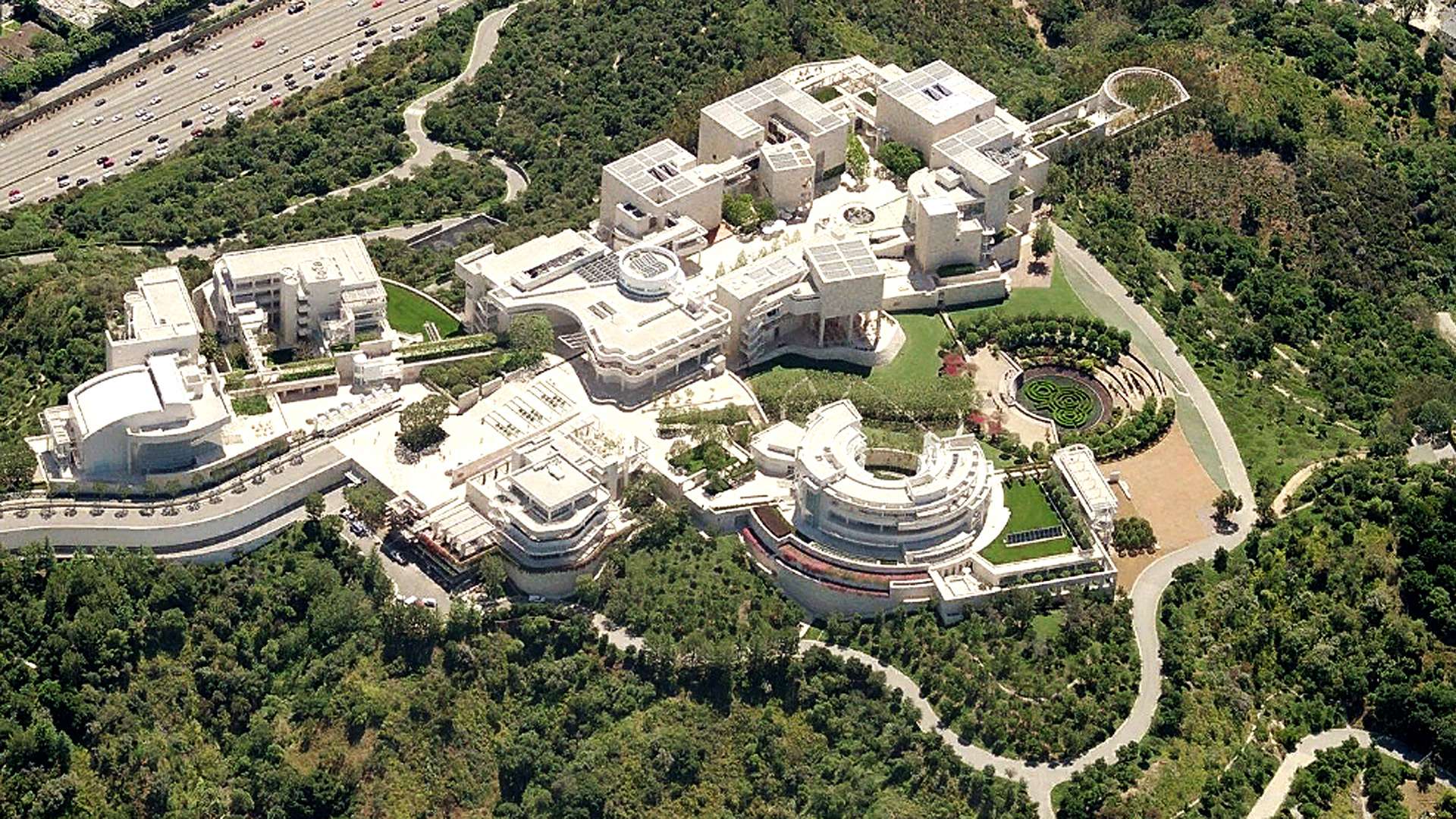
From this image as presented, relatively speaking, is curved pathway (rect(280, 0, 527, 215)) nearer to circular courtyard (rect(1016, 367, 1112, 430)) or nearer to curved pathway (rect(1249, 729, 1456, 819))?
circular courtyard (rect(1016, 367, 1112, 430))

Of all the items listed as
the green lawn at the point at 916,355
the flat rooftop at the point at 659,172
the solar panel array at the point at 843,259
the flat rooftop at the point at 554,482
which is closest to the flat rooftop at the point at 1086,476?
the green lawn at the point at 916,355

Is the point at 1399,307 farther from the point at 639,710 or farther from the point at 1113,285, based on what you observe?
the point at 639,710

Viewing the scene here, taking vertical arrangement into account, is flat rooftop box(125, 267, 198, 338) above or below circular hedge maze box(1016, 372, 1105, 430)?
above

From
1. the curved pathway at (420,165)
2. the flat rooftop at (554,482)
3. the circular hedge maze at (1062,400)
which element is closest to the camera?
the flat rooftop at (554,482)

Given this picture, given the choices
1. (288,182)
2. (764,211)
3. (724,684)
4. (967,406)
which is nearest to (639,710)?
(724,684)

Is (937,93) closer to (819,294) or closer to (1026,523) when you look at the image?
(819,294)

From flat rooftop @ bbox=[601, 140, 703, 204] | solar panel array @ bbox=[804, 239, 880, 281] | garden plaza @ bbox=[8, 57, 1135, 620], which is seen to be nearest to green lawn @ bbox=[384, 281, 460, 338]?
garden plaza @ bbox=[8, 57, 1135, 620]

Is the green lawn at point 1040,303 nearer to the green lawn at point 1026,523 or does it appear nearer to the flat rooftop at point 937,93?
the flat rooftop at point 937,93

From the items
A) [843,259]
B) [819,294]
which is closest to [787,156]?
[843,259]
